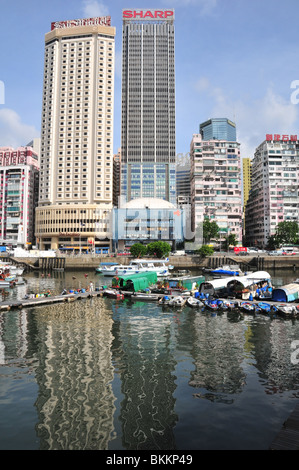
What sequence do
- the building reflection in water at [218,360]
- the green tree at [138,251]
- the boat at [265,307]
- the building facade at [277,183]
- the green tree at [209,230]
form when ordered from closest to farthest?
the building reflection in water at [218,360] < the boat at [265,307] < the green tree at [138,251] < the green tree at [209,230] < the building facade at [277,183]

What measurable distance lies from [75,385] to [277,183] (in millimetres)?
154643

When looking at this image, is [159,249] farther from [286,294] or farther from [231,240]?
[286,294]

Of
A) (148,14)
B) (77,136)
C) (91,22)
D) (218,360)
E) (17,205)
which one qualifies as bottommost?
(218,360)

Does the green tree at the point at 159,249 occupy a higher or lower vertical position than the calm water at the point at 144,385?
higher

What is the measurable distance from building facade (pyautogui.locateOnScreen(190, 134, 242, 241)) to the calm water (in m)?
118

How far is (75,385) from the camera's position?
18.1 m

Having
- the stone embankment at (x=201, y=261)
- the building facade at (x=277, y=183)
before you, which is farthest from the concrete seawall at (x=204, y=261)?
the building facade at (x=277, y=183)

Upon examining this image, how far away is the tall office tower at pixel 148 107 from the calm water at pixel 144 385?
498ft

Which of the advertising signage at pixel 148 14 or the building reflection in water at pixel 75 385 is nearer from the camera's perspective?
the building reflection in water at pixel 75 385

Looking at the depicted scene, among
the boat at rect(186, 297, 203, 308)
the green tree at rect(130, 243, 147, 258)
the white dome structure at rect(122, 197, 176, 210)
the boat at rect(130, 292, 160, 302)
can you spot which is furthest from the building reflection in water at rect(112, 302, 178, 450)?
the white dome structure at rect(122, 197, 176, 210)

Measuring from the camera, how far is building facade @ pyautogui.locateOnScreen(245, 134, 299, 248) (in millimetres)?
151375

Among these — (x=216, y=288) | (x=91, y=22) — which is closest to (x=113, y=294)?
(x=216, y=288)

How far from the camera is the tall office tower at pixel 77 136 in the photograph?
487 feet

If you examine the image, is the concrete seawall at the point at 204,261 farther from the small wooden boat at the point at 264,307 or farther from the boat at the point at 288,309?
the boat at the point at 288,309
